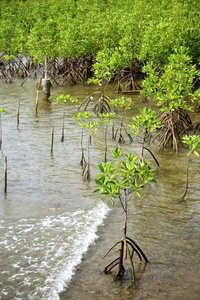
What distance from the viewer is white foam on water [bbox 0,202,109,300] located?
4.37 metres

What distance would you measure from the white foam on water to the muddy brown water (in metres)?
0.01

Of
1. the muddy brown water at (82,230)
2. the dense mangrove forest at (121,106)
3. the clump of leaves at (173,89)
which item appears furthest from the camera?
the clump of leaves at (173,89)

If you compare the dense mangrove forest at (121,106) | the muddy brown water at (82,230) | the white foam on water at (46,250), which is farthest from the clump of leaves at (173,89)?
the white foam on water at (46,250)

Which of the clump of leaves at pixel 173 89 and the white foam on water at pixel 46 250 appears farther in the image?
the clump of leaves at pixel 173 89

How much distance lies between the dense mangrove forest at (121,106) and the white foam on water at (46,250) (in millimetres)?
55

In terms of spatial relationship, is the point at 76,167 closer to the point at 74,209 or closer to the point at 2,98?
the point at 74,209

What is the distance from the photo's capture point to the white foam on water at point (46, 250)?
4.37 meters

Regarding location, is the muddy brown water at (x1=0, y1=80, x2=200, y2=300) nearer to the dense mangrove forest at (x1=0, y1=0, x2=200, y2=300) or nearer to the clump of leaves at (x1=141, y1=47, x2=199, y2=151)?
the dense mangrove forest at (x1=0, y1=0, x2=200, y2=300)

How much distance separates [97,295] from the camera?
4199 millimetres

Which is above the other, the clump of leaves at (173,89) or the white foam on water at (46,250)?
the clump of leaves at (173,89)

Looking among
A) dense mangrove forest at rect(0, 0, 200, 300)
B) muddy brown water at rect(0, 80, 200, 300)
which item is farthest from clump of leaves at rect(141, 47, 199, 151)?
→ muddy brown water at rect(0, 80, 200, 300)

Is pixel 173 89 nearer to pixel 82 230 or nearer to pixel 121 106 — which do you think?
pixel 121 106

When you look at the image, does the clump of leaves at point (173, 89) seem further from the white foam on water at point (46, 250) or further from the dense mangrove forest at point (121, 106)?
the white foam on water at point (46, 250)

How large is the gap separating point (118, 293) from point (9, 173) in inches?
169
